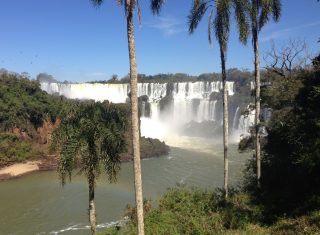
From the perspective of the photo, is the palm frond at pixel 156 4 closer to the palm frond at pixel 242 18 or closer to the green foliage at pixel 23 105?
the palm frond at pixel 242 18

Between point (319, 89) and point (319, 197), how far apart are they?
3.85m

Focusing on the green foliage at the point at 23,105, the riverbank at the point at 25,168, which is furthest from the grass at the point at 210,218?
the green foliage at the point at 23,105

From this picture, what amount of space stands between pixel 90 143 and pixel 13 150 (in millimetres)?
38693

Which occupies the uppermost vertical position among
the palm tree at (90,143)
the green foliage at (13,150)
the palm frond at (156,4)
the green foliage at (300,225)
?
the palm frond at (156,4)

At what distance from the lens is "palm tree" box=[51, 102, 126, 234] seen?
15648 millimetres

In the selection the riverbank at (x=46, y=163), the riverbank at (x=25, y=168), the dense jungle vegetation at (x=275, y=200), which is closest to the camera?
the dense jungle vegetation at (x=275, y=200)

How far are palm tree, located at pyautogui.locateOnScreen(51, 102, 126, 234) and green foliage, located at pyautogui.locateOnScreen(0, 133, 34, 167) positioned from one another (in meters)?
36.2

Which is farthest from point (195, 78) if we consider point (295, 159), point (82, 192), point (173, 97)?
point (295, 159)

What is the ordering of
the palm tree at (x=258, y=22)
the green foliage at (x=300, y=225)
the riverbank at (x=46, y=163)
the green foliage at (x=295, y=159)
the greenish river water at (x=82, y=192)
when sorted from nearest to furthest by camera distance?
the green foliage at (x=300, y=225) → the green foliage at (x=295, y=159) → the palm tree at (x=258, y=22) → the greenish river water at (x=82, y=192) → the riverbank at (x=46, y=163)

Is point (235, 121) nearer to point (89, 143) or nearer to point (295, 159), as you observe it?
point (295, 159)

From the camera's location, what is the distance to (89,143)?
15758 millimetres

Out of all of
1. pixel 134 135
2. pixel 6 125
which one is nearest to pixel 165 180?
pixel 6 125

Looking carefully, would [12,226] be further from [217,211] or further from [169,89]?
[169,89]

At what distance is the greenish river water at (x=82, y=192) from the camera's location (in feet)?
92.1
